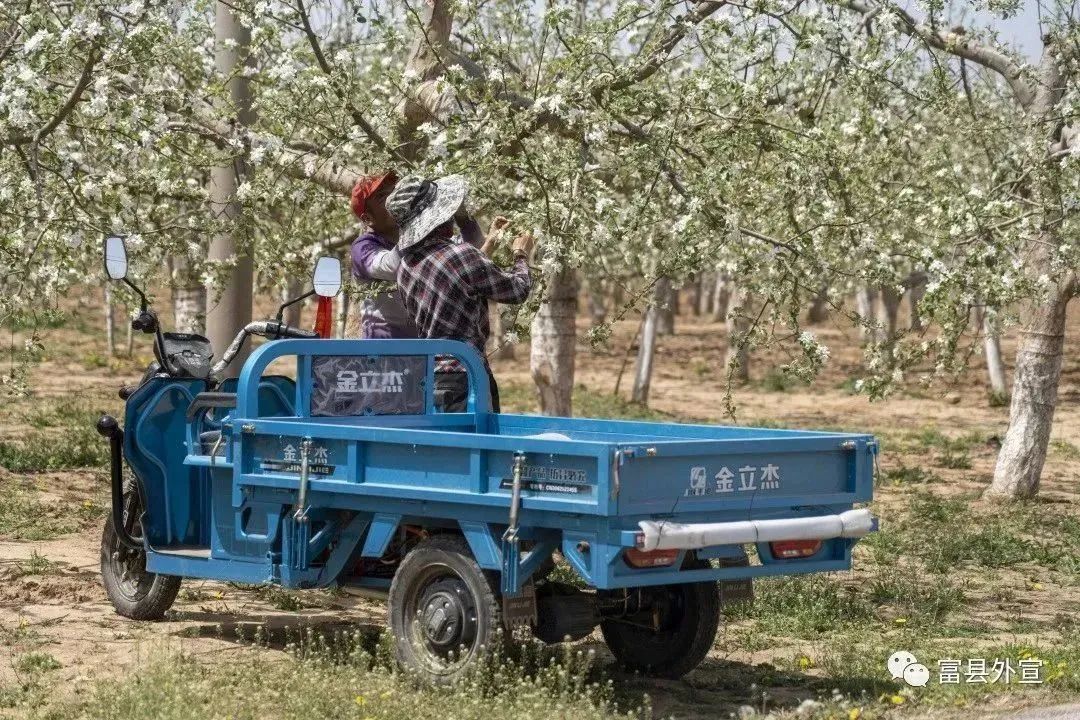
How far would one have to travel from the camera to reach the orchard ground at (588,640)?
6250 mm

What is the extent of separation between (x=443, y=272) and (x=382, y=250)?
23.7 inches

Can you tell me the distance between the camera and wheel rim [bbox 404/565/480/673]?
6453mm

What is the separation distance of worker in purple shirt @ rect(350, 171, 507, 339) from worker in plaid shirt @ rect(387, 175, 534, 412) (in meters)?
0.17

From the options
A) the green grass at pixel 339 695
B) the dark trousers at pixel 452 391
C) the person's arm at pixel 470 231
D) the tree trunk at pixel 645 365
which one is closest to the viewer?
the green grass at pixel 339 695

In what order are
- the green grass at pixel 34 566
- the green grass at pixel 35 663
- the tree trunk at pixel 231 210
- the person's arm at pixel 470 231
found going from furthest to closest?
the tree trunk at pixel 231 210, the green grass at pixel 34 566, the person's arm at pixel 470 231, the green grass at pixel 35 663

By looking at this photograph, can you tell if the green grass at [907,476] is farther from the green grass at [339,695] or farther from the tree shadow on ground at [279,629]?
the green grass at [339,695]

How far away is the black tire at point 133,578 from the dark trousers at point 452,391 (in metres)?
1.56

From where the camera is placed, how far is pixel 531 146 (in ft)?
36.2

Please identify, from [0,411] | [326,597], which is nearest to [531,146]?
[326,597]

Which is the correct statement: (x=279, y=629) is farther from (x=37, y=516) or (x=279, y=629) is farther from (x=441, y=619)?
(x=37, y=516)

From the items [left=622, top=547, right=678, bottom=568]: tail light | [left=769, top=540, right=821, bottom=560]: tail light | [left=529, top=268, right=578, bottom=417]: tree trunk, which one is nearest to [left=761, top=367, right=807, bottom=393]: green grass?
[left=529, top=268, right=578, bottom=417]: tree trunk

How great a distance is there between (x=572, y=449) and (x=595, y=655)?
199 centimetres

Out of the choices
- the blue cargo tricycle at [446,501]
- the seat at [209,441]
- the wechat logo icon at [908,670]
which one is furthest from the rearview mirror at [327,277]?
the wechat logo icon at [908,670]

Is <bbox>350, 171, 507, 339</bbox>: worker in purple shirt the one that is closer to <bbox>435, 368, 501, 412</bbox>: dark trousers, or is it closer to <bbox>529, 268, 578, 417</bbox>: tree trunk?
<bbox>435, 368, 501, 412</bbox>: dark trousers
